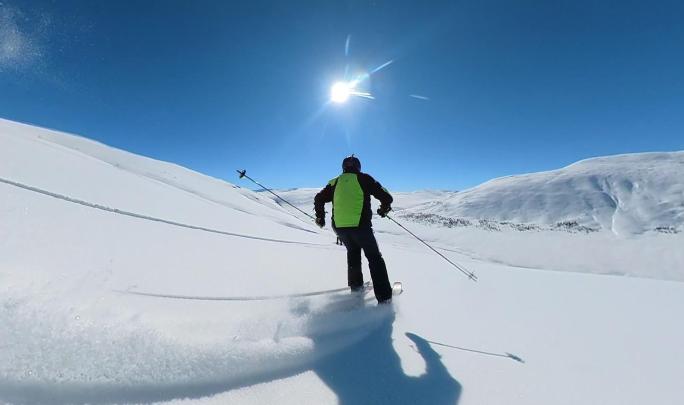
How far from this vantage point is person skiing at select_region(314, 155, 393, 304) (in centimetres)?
351

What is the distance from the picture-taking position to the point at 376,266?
3.53m

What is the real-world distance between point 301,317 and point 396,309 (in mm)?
1143

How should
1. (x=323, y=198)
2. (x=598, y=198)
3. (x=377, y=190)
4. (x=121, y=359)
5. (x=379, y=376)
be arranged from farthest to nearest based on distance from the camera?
(x=598, y=198) → (x=323, y=198) → (x=377, y=190) → (x=379, y=376) → (x=121, y=359)

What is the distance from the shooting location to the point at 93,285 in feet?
7.55

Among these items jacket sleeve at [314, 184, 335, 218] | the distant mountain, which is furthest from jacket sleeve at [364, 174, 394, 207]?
the distant mountain

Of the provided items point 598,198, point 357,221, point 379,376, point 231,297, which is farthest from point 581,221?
point 231,297

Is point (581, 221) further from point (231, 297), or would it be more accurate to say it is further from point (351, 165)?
point (231, 297)

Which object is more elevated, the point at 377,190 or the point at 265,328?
the point at 377,190

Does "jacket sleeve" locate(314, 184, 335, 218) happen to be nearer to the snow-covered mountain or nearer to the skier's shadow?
the skier's shadow

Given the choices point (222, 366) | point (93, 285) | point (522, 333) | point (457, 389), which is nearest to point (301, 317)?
point (222, 366)

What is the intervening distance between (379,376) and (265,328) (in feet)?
3.08

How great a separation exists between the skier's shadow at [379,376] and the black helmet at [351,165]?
2.05 m

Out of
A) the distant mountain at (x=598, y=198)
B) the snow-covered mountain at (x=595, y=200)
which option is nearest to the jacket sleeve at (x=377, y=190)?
the snow-covered mountain at (x=595, y=200)

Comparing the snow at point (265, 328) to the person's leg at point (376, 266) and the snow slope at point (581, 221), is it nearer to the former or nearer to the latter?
the person's leg at point (376, 266)
